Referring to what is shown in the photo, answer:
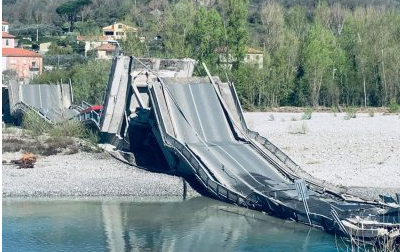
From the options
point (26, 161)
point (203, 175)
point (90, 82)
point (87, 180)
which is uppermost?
point (90, 82)

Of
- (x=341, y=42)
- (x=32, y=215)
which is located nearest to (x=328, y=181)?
(x=32, y=215)

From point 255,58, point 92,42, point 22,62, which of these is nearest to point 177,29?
point 255,58

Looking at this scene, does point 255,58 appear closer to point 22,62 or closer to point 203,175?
point 22,62

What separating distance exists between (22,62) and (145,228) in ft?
162

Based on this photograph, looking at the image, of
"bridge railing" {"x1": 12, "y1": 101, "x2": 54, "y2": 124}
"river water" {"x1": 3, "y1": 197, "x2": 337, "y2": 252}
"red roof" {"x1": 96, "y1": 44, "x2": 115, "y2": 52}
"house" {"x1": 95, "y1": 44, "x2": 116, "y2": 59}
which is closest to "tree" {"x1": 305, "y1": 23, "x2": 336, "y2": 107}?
"bridge railing" {"x1": 12, "y1": 101, "x2": 54, "y2": 124}

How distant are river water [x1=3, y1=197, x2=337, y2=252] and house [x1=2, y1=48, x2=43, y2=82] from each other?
1690 inches

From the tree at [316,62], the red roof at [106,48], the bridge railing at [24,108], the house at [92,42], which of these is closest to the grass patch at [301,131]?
the bridge railing at [24,108]

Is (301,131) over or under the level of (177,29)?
under

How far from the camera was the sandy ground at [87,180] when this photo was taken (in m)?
23.3

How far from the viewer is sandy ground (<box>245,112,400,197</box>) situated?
79.5ft

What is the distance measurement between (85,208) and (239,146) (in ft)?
18.1

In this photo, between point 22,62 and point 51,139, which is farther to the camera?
point 22,62

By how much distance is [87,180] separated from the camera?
2441cm

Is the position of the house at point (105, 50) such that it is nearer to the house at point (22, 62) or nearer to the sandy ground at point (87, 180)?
the house at point (22, 62)
